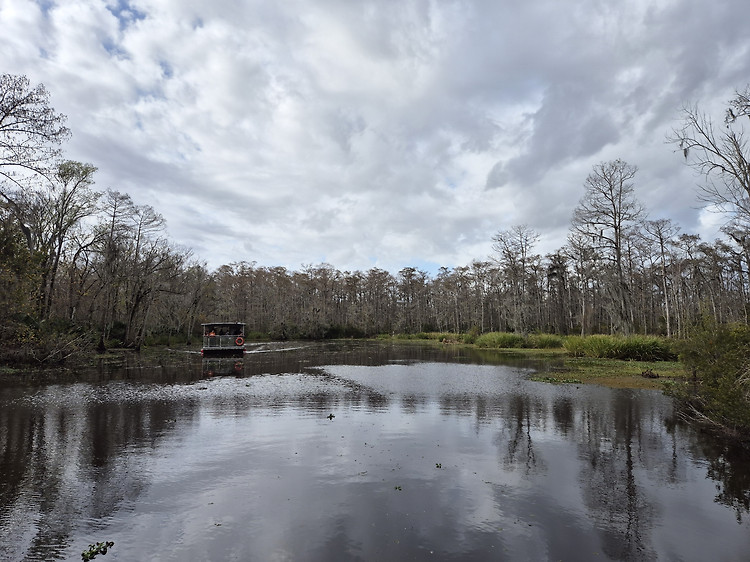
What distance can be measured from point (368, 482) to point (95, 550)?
3735 millimetres

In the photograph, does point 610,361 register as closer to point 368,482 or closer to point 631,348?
point 631,348

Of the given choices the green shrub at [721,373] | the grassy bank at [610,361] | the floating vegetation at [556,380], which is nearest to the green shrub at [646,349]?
the grassy bank at [610,361]

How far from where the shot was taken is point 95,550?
15.4 feet

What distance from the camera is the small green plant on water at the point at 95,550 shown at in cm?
458

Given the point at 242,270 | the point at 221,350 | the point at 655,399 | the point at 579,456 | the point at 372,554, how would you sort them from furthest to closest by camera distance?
the point at 242,270
the point at 221,350
the point at 655,399
the point at 579,456
the point at 372,554

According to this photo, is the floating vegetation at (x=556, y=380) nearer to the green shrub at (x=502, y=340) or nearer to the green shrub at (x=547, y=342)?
the green shrub at (x=547, y=342)

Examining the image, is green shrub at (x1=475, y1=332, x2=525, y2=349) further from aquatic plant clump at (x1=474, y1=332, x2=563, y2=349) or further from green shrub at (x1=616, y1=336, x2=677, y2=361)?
green shrub at (x1=616, y1=336, x2=677, y2=361)

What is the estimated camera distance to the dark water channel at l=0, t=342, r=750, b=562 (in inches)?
194

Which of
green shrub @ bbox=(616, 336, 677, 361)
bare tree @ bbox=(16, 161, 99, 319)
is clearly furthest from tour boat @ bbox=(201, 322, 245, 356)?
green shrub @ bbox=(616, 336, 677, 361)

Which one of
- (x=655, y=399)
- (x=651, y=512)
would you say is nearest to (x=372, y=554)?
(x=651, y=512)

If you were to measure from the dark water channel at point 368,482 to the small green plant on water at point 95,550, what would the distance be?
10 centimetres

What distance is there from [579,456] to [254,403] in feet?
32.2

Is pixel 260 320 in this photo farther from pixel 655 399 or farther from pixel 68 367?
pixel 655 399

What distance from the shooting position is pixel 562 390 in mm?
15578
